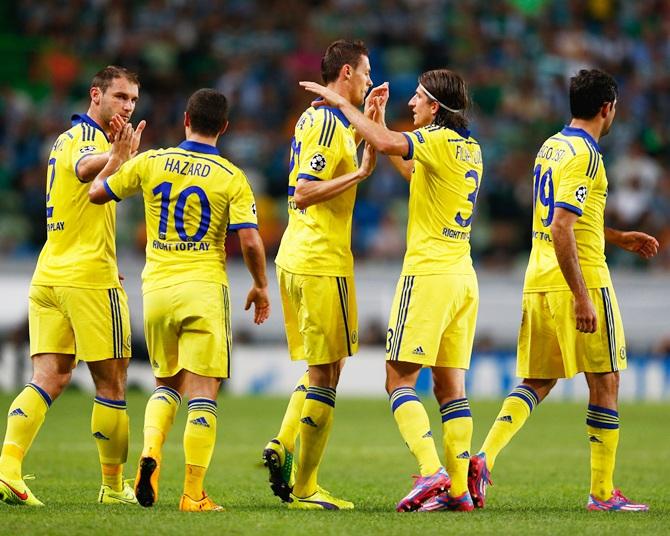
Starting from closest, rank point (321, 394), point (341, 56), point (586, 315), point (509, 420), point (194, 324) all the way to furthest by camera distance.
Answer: point (194, 324), point (586, 315), point (321, 394), point (341, 56), point (509, 420)

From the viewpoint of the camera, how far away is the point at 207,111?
7.50m

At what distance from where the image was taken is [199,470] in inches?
289

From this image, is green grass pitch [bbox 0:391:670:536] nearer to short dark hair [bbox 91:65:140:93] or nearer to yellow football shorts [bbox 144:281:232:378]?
yellow football shorts [bbox 144:281:232:378]

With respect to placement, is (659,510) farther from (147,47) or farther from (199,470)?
(147,47)

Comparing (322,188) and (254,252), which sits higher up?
(322,188)

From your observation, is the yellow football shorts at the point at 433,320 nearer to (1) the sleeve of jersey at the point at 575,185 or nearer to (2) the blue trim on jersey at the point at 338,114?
(1) the sleeve of jersey at the point at 575,185

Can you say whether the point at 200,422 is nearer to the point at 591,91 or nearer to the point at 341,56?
the point at 341,56

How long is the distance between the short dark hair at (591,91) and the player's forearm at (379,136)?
126 centimetres

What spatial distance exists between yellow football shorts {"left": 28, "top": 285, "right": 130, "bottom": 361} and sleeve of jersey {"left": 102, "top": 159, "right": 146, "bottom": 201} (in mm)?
712

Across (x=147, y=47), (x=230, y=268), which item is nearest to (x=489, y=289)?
(x=230, y=268)

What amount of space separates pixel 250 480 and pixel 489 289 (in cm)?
1046

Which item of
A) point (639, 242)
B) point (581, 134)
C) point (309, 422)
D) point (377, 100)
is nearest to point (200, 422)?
point (309, 422)

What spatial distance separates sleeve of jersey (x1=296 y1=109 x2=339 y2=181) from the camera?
7.52 m

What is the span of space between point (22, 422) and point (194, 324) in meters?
1.24
